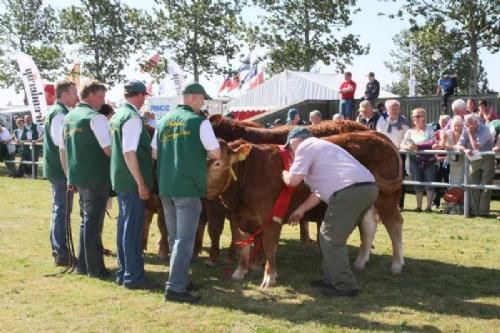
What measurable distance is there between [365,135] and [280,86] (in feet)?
77.3

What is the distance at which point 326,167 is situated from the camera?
21.3ft

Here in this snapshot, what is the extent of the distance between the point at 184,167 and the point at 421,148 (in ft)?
26.4

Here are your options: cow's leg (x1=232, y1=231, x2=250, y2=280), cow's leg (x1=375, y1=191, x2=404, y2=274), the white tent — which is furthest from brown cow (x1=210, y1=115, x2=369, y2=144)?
the white tent

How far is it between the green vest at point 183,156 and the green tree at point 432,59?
2251 centimetres

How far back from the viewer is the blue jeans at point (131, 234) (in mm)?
6965

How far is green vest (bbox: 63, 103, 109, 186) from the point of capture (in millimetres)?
7391

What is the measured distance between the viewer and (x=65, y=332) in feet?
18.2

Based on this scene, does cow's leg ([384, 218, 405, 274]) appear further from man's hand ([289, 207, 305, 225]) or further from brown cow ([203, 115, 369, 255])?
man's hand ([289, 207, 305, 225])

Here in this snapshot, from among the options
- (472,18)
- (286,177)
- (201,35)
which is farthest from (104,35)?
(286,177)

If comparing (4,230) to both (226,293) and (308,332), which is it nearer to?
(226,293)

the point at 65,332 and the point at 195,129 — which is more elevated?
the point at 195,129

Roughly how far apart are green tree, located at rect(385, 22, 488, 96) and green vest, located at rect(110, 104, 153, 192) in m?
22.2

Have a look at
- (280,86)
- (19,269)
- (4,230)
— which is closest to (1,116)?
(280,86)

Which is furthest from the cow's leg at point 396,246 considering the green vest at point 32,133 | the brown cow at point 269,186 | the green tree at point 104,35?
the green tree at point 104,35
